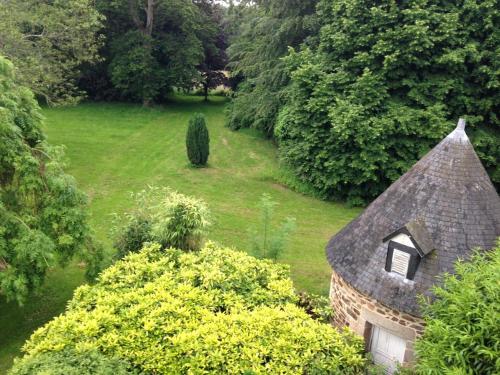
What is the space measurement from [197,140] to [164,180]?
3.16 metres

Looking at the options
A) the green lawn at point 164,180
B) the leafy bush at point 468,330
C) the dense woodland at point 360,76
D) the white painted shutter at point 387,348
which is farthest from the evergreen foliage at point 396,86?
the leafy bush at point 468,330

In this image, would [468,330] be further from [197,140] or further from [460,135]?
[197,140]

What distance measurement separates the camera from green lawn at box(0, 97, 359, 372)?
1336 cm

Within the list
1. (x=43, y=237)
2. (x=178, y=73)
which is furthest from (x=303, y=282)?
(x=178, y=73)

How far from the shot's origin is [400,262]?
8.79m

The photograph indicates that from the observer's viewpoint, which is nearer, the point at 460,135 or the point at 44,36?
the point at 460,135

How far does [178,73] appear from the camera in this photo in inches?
1425

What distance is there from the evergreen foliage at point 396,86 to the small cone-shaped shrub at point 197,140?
5.95 metres

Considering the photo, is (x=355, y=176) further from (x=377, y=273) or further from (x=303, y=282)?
(x=377, y=273)

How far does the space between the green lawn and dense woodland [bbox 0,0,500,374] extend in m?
1.14

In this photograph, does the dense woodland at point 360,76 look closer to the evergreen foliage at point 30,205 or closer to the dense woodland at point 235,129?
the dense woodland at point 235,129

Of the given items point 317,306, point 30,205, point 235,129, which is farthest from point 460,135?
point 235,129

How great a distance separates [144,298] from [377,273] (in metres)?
4.76

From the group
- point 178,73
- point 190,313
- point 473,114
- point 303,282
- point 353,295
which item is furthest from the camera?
point 178,73
